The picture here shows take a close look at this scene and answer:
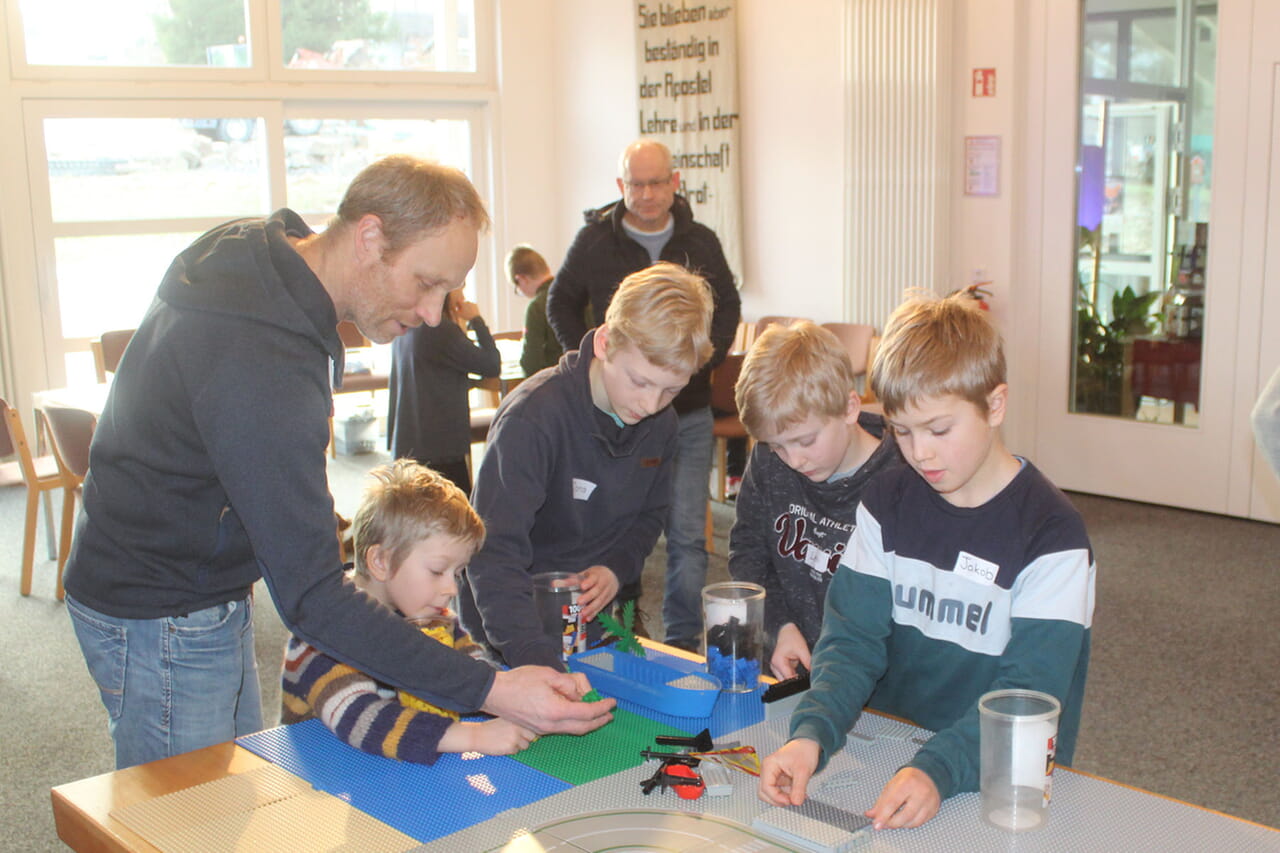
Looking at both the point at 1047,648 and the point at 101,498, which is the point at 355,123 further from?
the point at 1047,648

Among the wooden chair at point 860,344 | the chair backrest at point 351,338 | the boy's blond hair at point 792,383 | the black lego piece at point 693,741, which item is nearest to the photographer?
the black lego piece at point 693,741

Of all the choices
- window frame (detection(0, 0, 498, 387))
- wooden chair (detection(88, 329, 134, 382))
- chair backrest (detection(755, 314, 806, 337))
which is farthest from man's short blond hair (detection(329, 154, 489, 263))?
window frame (detection(0, 0, 498, 387))

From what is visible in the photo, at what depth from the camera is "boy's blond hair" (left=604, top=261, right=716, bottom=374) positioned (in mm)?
1951

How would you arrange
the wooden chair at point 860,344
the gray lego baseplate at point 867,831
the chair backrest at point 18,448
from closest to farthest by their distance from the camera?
the gray lego baseplate at point 867,831
the chair backrest at point 18,448
the wooden chair at point 860,344

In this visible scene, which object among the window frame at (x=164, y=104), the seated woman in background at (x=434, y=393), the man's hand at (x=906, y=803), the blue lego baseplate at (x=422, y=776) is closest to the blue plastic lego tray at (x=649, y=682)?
the blue lego baseplate at (x=422, y=776)

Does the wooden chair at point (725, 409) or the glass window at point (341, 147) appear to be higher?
the glass window at point (341, 147)

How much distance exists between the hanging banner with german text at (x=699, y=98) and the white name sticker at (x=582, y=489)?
→ 459cm

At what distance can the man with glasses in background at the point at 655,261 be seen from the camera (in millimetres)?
3758

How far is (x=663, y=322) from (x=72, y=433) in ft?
9.97

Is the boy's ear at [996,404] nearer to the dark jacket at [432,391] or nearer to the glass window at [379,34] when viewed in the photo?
the dark jacket at [432,391]

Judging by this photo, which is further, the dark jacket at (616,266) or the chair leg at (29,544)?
the chair leg at (29,544)

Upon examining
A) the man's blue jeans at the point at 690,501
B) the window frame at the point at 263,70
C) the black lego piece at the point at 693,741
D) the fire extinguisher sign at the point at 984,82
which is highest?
the window frame at the point at 263,70

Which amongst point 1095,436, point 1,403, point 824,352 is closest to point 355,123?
point 1,403

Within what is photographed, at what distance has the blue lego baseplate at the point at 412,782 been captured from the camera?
4.47 feet
